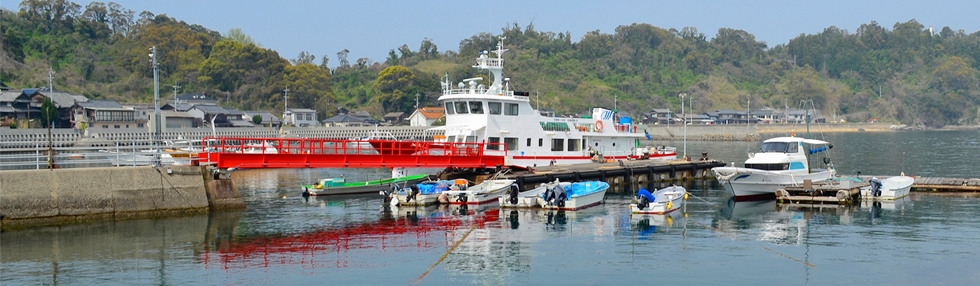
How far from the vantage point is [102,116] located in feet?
278

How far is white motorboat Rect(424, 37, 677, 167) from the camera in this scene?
43562 millimetres

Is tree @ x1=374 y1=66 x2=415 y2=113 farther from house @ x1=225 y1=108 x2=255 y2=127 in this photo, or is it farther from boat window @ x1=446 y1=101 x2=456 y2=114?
boat window @ x1=446 y1=101 x2=456 y2=114

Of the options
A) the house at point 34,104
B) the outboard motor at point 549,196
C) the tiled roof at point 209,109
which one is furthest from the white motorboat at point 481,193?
the tiled roof at point 209,109

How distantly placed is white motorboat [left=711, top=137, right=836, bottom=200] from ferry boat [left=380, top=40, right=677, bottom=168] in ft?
32.9

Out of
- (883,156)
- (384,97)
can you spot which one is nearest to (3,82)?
(384,97)

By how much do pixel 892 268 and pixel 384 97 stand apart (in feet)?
353

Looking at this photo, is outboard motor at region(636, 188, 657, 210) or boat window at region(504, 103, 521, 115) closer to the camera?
outboard motor at region(636, 188, 657, 210)

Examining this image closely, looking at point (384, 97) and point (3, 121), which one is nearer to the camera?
Answer: point (3, 121)

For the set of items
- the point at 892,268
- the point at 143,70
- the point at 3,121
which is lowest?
the point at 892,268

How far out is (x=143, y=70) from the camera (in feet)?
391

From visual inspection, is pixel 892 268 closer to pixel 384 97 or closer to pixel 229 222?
pixel 229 222

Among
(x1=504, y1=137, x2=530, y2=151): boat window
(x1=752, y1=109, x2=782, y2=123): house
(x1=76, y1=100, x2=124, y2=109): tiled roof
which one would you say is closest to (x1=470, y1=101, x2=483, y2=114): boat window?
(x1=504, y1=137, x2=530, y2=151): boat window

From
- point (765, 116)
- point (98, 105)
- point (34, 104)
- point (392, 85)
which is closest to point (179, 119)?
point (98, 105)

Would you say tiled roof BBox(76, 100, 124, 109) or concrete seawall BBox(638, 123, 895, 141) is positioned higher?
tiled roof BBox(76, 100, 124, 109)
